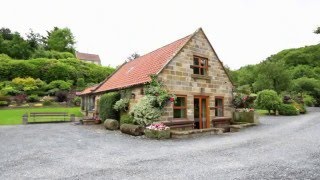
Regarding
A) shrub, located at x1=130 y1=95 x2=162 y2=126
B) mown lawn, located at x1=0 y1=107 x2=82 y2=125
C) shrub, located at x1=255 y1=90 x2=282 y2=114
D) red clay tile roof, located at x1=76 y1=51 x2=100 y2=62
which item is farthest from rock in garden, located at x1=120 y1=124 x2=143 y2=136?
red clay tile roof, located at x1=76 y1=51 x2=100 y2=62

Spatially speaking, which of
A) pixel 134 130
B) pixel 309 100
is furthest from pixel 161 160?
pixel 309 100

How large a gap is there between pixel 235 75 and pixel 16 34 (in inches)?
2107

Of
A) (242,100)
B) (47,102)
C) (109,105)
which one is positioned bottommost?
(109,105)

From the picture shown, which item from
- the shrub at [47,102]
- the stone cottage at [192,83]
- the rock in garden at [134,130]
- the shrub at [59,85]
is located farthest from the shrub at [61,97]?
the rock in garden at [134,130]

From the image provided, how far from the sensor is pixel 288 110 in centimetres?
2670

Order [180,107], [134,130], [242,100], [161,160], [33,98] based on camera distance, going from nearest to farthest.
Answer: [161,160] → [134,130] → [180,107] → [242,100] → [33,98]

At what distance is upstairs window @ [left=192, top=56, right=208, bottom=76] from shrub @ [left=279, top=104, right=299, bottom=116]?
1333 centimetres

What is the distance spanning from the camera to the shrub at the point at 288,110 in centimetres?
2670

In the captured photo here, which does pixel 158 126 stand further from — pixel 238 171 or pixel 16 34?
pixel 16 34

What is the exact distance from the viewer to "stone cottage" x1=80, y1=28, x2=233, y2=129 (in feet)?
52.5

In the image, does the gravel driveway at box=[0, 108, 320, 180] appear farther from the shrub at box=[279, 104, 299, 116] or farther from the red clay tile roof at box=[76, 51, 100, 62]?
the red clay tile roof at box=[76, 51, 100, 62]

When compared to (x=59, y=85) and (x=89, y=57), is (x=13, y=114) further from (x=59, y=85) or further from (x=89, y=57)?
(x=89, y=57)

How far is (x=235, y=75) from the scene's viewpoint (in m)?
58.3

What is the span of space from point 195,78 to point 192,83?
47cm
